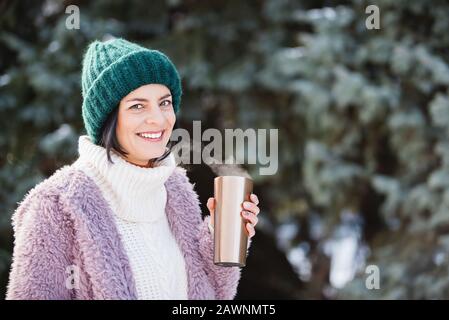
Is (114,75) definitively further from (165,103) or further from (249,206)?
(249,206)

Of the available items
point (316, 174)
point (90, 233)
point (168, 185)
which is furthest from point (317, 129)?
point (90, 233)

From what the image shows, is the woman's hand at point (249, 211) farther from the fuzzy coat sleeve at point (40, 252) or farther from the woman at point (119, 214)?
the fuzzy coat sleeve at point (40, 252)

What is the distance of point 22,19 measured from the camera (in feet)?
15.8

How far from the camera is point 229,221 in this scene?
166cm

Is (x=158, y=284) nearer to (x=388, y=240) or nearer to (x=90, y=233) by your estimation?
(x=90, y=233)

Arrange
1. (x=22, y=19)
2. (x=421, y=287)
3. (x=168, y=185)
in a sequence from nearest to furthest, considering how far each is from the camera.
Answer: (x=168, y=185) < (x=421, y=287) < (x=22, y=19)

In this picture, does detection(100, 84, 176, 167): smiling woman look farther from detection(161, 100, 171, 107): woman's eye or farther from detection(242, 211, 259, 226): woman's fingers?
detection(242, 211, 259, 226): woman's fingers

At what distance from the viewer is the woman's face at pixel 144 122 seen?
1.67 meters

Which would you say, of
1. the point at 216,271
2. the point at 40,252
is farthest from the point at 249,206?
the point at 40,252


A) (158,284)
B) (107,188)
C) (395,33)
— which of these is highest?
(395,33)

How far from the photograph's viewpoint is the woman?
1540mm

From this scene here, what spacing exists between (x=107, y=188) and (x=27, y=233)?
0.21m

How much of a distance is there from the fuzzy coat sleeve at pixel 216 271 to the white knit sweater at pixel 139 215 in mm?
82

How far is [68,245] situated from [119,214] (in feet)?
0.50
